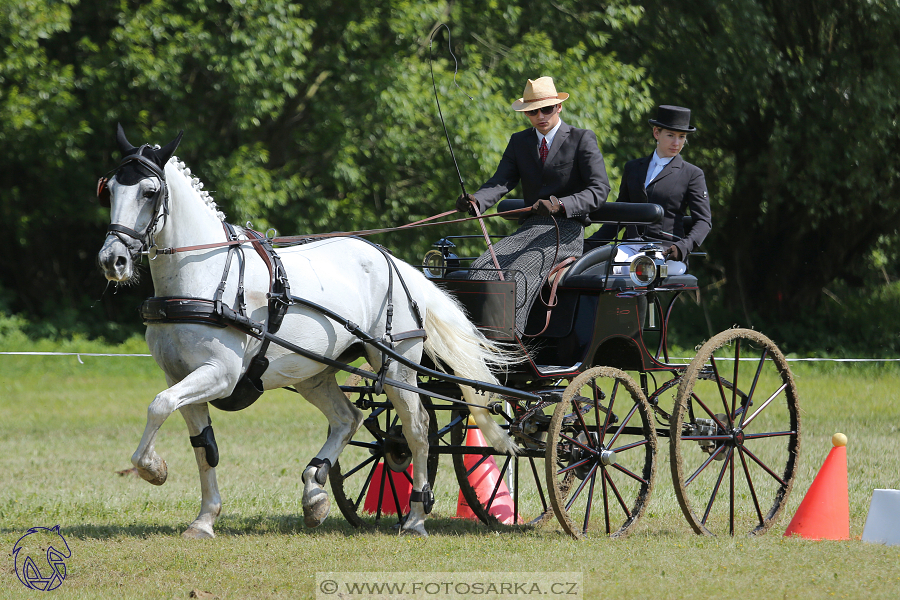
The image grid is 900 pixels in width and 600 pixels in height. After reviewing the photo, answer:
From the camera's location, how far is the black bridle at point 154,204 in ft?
15.8

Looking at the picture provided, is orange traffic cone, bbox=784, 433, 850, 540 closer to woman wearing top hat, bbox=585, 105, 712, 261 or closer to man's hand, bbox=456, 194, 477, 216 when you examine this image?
woman wearing top hat, bbox=585, 105, 712, 261

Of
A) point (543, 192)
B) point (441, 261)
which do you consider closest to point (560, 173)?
point (543, 192)

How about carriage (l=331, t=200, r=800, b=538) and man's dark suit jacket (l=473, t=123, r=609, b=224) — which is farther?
man's dark suit jacket (l=473, t=123, r=609, b=224)

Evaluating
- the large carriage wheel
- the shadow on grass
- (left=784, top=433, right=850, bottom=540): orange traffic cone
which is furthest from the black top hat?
the shadow on grass

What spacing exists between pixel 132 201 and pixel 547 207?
2.31 meters

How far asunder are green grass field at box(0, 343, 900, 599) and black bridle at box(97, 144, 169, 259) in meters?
1.57

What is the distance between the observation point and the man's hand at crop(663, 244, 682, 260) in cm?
636

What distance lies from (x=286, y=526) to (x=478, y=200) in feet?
7.59

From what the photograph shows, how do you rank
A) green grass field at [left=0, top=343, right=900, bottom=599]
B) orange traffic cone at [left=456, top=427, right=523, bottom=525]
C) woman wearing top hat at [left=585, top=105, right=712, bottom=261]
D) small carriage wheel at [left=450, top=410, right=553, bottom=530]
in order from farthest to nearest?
woman wearing top hat at [left=585, top=105, right=712, bottom=261], orange traffic cone at [left=456, top=427, right=523, bottom=525], small carriage wheel at [left=450, top=410, right=553, bottom=530], green grass field at [left=0, top=343, right=900, bottom=599]

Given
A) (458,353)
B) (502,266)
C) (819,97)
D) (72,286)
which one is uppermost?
(819,97)

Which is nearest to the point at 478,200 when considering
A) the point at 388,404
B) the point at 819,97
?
the point at 388,404

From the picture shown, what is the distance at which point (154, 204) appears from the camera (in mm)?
4949

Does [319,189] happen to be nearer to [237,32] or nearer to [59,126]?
[237,32]

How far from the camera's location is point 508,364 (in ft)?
20.1
